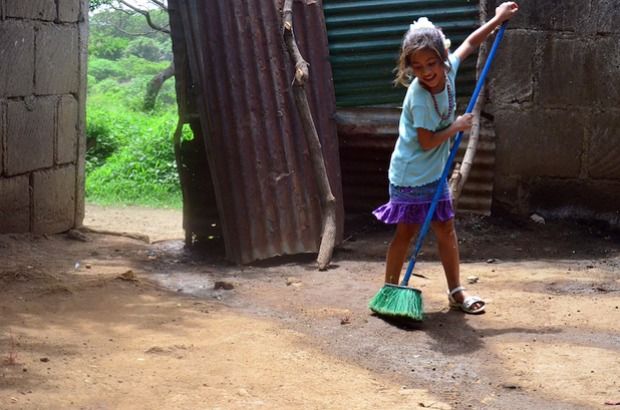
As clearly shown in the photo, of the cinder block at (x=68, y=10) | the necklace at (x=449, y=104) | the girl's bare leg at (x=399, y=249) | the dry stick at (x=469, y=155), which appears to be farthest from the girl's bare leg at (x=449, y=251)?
the cinder block at (x=68, y=10)

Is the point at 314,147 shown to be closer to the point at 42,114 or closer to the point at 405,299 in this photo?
the point at 405,299

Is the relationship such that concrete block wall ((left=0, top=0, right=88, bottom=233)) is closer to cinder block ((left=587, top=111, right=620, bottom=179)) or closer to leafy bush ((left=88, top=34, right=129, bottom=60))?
cinder block ((left=587, top=111, right=620, bottom=179))

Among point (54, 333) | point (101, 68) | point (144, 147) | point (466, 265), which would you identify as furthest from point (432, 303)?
point (101, 68)

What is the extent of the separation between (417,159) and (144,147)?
311 inches

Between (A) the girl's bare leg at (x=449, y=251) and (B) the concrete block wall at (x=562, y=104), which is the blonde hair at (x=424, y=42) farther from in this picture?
(B) the concrete block wall at (x=562, y=104)

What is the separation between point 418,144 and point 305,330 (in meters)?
1.03

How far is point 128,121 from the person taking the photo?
13.4 metres

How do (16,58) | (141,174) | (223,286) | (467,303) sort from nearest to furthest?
(467,303), (223,286), (16,58), (141,174)

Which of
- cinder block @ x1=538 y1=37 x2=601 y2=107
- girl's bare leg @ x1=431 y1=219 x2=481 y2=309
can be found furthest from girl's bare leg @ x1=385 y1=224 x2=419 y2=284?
cinder block @ x1=538 y1=37 x2=601 y2=107

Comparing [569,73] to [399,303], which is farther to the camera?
[569,73]

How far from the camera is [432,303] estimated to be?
4809mm

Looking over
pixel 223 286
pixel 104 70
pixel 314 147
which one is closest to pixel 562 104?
pixel 314 147

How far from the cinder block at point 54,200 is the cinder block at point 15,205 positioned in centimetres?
9

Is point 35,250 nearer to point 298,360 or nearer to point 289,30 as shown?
point 289,30
